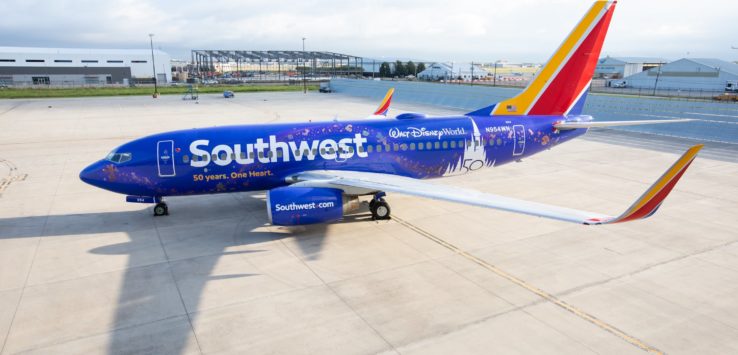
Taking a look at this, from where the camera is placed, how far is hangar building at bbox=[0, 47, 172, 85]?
143375 millimetres

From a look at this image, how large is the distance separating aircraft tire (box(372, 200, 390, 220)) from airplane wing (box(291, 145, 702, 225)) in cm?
121

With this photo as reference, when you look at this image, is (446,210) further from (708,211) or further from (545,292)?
(708,211)

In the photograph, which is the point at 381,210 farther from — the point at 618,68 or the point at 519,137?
the point at 618,68

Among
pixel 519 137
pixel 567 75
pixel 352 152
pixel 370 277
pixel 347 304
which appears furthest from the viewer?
pixel 567 75

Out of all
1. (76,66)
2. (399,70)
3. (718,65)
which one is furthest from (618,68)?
(76,66)

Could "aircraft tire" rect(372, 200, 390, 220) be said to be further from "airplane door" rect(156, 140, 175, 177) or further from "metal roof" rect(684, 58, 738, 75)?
"metal roof" rect(684, 58, 738, 75)

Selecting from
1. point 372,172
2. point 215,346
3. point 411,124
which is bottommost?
point 215,346

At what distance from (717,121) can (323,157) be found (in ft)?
135

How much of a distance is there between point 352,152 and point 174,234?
8387mm

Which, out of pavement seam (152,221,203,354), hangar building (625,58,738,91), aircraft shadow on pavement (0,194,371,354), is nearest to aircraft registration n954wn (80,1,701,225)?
aircraft shadow on pavement (0,194,371,354)

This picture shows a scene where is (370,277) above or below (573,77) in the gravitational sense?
below

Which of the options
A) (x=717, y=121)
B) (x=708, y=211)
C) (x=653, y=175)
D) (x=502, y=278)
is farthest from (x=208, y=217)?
(x=717, y=121)

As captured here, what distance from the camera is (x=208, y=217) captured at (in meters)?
21.3

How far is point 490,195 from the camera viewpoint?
1541 centimetres
